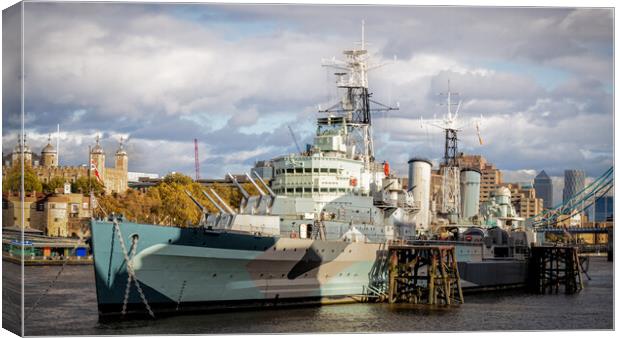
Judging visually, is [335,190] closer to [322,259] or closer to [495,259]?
[322,259]

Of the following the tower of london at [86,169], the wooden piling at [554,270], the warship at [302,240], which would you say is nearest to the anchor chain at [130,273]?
the warship at [302,240]

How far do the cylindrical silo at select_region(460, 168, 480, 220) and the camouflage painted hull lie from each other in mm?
22302

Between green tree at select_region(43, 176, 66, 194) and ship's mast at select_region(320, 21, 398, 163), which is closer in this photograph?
ship's mast at select_region(320, 21, 398, 163)

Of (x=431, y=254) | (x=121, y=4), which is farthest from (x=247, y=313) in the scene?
(x=121, y=4)

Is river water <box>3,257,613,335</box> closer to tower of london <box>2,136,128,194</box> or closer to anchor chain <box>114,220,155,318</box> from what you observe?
anchor chain <box>114,220,155,318</box>

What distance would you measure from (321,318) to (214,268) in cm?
405

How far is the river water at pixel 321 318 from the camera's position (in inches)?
1126

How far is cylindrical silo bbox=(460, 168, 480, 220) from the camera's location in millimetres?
58375

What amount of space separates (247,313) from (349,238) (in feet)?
21.5

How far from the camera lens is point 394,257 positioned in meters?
38.5

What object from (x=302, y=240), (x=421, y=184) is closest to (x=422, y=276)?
(x=302, y=240)

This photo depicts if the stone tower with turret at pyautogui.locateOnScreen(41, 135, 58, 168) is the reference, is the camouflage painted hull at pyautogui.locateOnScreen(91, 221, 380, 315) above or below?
below

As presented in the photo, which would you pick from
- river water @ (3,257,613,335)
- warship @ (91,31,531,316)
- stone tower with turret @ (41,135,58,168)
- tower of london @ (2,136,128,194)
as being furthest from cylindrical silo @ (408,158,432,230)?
stone tower with turret @ (41,135,58,168)

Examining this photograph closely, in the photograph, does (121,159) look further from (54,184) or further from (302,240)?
(302,240)
